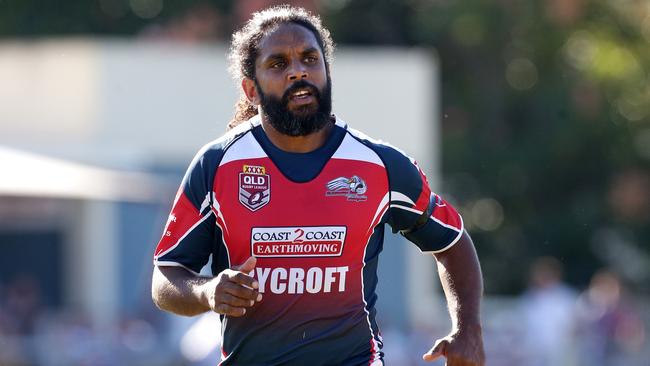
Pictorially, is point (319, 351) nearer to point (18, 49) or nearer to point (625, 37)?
point (18, 49)

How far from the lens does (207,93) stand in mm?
20578

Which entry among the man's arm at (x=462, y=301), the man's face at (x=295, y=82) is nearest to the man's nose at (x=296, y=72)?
the man's face at (x=295, y=82)

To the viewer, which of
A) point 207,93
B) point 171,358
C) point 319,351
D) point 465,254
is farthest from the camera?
point 207,93

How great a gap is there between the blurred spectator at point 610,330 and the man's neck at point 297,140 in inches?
432

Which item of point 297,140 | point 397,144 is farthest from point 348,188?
point 397,144

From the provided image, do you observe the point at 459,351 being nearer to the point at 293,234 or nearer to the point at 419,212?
the point at 419,212

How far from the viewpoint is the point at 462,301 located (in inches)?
223

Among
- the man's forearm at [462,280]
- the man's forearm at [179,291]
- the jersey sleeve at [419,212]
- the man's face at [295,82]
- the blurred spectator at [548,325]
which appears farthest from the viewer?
the blurred spectator at [548,325]

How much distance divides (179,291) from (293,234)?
0.46 m

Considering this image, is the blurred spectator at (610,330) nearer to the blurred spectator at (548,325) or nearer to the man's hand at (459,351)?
the blurred spectator at (548,325)

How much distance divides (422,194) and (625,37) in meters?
24.7

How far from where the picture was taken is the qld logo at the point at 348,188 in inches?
213

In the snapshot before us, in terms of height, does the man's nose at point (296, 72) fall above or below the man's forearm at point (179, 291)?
above

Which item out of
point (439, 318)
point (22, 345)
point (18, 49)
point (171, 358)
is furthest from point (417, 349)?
point (18, 49)
